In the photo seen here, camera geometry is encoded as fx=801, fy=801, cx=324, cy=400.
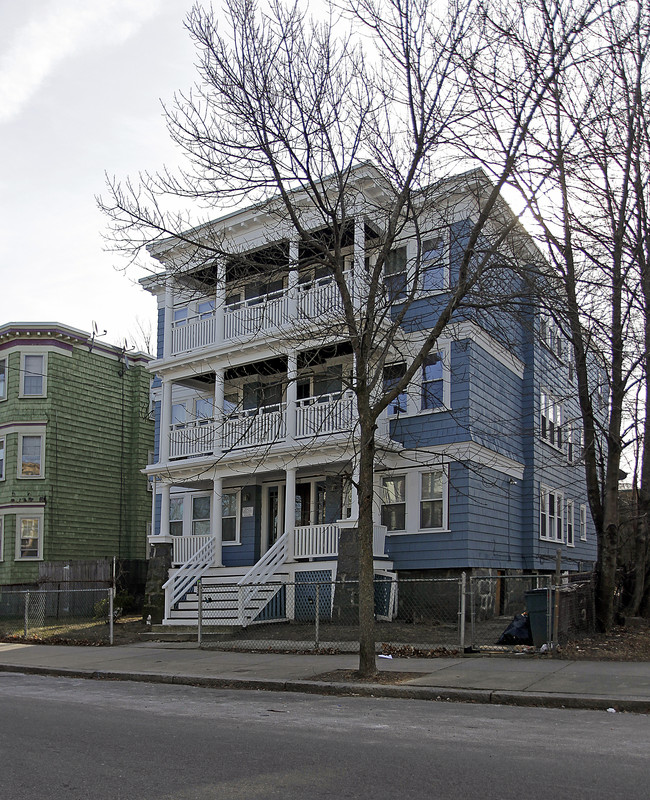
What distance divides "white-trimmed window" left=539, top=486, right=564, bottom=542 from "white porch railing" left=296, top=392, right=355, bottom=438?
23.3ft

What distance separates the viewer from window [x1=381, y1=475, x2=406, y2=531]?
19938 mm

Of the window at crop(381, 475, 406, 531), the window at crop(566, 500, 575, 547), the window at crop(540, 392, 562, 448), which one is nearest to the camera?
the window at crop(381, 475, 406, 531)

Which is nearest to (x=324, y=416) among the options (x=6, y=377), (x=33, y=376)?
(x=33, y=376)

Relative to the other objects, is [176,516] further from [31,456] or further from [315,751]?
[315,751]

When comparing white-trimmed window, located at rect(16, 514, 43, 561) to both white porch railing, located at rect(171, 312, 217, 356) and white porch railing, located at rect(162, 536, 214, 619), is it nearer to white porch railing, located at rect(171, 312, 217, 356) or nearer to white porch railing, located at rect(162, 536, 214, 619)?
white porch railing, located at rect(162, 536, 214, 619)

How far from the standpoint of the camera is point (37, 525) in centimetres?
2862

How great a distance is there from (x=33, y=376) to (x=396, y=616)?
56.7 ft

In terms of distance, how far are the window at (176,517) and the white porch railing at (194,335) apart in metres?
5.44

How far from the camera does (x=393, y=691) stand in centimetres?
993

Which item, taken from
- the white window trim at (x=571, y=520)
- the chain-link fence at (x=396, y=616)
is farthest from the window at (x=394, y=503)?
the white window trim at (x=571, y=520)

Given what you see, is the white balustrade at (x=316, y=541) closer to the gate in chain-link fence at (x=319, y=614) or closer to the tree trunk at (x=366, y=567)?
the gate in chain-link fence at (x=319, y=614)

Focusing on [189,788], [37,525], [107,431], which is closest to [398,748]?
[189,788]

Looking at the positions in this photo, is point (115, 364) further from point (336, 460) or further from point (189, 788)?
point (189, 788)

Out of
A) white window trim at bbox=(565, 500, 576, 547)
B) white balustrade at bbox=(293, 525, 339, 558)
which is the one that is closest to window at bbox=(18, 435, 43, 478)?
white balustrade at bbox=(293, 525, 339, 558)
